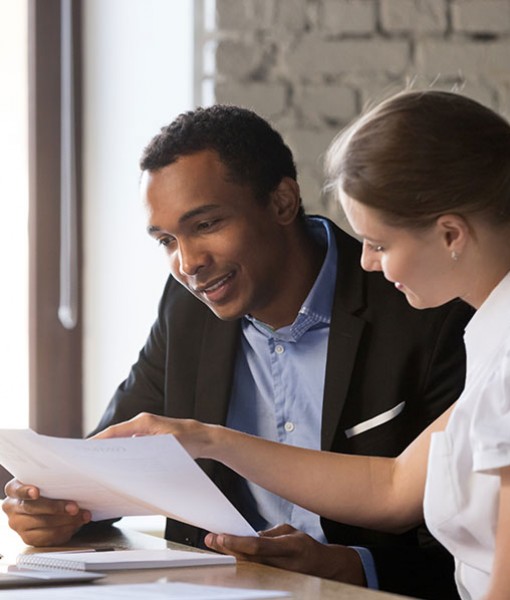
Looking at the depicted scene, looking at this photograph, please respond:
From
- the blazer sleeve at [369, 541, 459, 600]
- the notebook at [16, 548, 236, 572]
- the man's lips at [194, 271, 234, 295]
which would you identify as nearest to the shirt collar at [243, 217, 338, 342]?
the man's lips at [194, 271, 234, 295]

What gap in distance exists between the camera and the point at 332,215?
2.49 metres

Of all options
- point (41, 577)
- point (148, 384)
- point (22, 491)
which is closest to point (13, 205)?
point (148, 384)

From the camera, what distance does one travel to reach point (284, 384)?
1739 mm

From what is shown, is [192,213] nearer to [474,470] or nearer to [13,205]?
[474,470]

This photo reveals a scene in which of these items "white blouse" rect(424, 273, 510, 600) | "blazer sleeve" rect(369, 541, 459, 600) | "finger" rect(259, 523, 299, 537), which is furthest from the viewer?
"blazer sleeve" rect(369, 541, 459, 600)

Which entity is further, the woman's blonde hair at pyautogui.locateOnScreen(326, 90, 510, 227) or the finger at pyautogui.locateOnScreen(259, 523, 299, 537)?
the finger at pyautogui.locateOnScreen(259, 523, 299, 537)

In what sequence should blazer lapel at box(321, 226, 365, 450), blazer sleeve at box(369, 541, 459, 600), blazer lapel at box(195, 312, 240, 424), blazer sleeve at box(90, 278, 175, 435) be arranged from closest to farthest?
blazer sleeve at box(369, 541, 459, 600) < blazer lapel at box(321, 226, 365, 450) < blazer lapel at box(195, 312, 240, 424) < blazer sleeve at box(90, 278, 175, 435)

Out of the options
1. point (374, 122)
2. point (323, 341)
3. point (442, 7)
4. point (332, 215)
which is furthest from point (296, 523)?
point (442, 7)

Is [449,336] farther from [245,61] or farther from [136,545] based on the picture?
[245,61]

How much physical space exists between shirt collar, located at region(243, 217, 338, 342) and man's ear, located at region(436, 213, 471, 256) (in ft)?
1.80

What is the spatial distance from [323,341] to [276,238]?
17 centimetres

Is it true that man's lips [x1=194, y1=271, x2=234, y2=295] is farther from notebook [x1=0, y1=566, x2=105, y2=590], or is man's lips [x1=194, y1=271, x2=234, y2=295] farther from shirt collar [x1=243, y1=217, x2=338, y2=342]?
notebook [x1=0, y1=566, x2=105, y2=590]

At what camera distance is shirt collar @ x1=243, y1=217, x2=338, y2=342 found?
174cm

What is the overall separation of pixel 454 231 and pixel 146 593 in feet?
1.56
